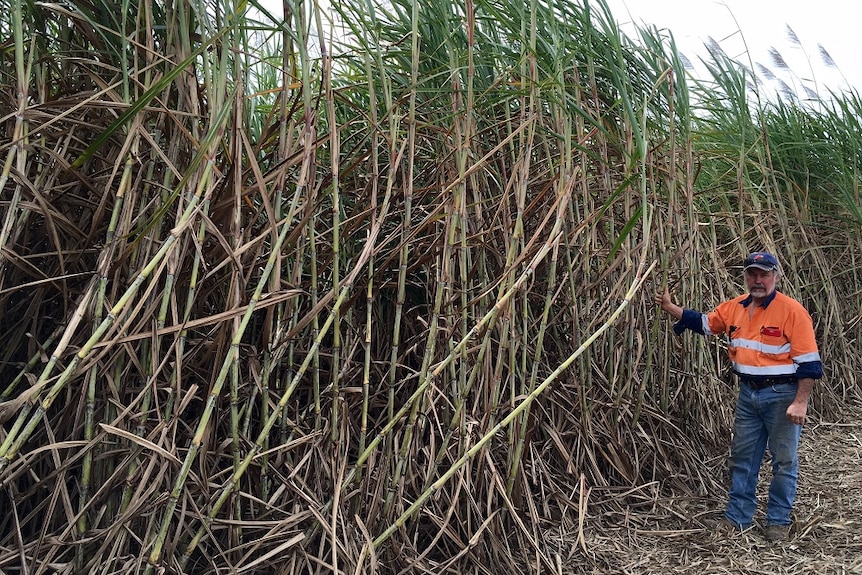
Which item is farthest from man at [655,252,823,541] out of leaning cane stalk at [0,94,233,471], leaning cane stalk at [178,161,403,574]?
leaning cane stalk at [0,94,233,471]

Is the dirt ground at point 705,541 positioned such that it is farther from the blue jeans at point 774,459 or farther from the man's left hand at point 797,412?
the man's left hand at point 797,412

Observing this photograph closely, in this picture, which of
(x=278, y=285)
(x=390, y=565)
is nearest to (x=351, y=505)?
(x=390, y=565)

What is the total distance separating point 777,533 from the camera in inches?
91.9

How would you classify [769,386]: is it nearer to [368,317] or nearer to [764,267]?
[764,267]


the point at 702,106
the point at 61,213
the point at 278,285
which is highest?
the point at 702,106

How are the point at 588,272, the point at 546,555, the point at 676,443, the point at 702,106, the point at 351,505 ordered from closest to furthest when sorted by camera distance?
the point at 351,505
the point at 546,555
the point at 588,272
the point at 676,443
the point at 702,106

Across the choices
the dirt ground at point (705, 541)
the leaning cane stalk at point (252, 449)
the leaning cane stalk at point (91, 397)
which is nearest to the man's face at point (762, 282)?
the dirt ground at point (705, 541)

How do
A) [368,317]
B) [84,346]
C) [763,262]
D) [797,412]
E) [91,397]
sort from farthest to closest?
[763,262] → [797,412] → [368,317] → [91,397] → [84,346]

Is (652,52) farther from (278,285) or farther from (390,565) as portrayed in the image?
(390,565)

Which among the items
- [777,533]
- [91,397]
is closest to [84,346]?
[91,397]

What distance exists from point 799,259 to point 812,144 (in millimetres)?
582

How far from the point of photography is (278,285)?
1653 mm

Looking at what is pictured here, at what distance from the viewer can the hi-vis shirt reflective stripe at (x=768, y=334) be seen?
7.59ft

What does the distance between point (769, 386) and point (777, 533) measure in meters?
0.47
